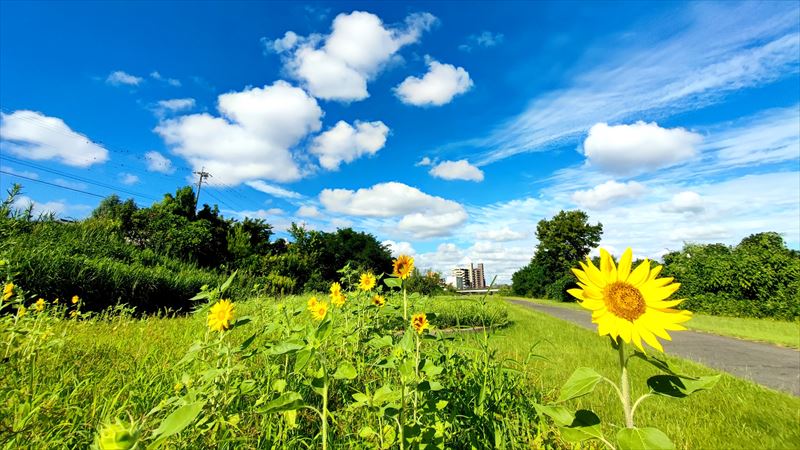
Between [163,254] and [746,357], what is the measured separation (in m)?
18.0

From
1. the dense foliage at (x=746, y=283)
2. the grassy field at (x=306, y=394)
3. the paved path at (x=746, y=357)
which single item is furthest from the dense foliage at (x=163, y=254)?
the dense foliage at (x=746, y=283)

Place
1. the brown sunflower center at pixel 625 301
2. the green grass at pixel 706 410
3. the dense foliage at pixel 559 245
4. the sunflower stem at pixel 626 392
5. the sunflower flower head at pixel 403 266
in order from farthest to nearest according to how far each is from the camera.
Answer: the dense foliage at pixel 559 245
the green grass at pixel 706 410
the sunflower flower head at pixel 403 266
the brown sunflower center at pixel 625 301
the sunflower stem at pixel 626 392

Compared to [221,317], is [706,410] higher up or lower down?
lower down

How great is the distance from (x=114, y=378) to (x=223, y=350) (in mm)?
1416

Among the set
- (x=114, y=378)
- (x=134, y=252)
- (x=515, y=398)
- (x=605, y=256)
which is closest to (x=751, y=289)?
(x=515, y=398)

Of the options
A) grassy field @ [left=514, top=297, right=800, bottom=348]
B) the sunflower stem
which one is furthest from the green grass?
grassy field @ [left=514, top=297, right=800, bottom=348]

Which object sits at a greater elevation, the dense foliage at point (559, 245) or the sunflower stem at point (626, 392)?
the dense foliage at point (559, 245)

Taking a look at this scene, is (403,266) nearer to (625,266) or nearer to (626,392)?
(625,266)

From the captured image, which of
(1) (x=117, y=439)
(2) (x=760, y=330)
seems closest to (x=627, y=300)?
(1) (x=117, y=439)

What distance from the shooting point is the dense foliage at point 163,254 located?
21.2 feet

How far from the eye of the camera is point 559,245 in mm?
36062

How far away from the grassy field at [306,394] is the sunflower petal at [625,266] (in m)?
0.85

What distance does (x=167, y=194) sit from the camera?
22906 mm

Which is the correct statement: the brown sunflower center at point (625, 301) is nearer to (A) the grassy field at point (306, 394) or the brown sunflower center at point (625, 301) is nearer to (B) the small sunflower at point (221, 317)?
(A) the grassy field at point (306, 394)
